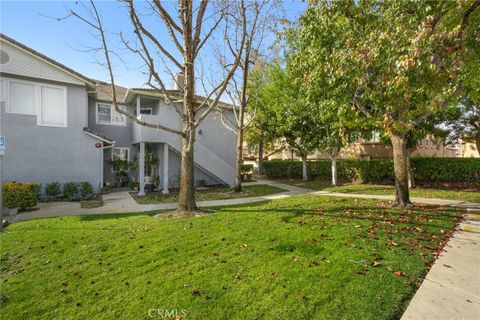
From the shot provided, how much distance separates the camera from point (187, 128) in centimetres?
927

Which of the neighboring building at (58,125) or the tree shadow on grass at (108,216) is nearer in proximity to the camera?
the tree shadow on grass at (108,216)

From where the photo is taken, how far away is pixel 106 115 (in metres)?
17.9

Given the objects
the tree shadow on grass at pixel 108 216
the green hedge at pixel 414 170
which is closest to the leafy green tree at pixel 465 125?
the green hedge at pixel 414 170

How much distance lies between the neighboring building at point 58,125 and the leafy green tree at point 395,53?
742 centimetres

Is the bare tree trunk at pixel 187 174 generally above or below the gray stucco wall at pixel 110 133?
below

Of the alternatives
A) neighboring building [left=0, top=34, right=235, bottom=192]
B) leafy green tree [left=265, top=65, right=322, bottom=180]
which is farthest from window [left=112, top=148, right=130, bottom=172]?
leafy green tree [left=265, top=65, right=322, bottom=180]

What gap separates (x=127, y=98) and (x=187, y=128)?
10600 millimetres

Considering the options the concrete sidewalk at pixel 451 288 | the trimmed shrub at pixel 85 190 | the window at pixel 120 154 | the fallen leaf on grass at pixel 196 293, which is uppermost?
the window at pixel 120 154

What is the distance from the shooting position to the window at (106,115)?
1762 cm

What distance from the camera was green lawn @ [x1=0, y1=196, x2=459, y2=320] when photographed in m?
3.49

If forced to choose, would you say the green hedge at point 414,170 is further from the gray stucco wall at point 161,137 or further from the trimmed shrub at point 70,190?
the trimmed shrub at point 70,190

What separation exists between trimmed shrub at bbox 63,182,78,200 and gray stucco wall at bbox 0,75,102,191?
2.27 ft

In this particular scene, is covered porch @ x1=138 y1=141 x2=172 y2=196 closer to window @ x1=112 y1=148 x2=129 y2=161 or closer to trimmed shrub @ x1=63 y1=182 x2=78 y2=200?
window @ x1=112 y1=148 x2=129 y2=161

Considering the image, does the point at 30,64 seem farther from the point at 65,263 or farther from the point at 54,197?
the point at 65,263
